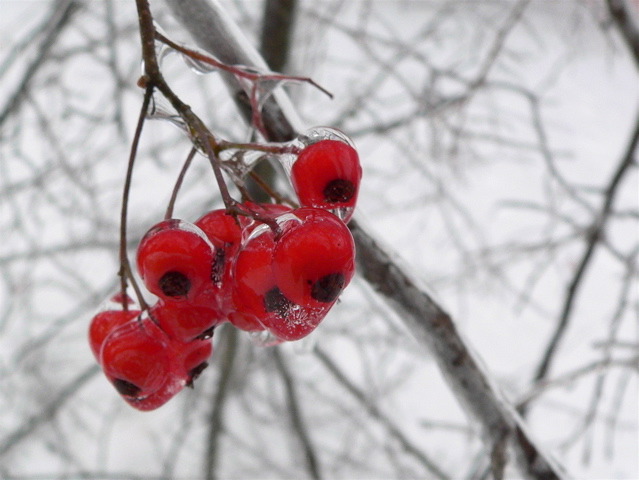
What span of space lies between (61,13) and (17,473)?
1984 millimetres

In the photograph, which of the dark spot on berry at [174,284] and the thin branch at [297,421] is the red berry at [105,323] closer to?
the dark spot on berry at [174,284]

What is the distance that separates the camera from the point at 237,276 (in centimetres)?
47

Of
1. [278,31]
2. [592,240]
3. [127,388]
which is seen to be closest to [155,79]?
[127,388]

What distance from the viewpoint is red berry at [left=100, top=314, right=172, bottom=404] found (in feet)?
1.77

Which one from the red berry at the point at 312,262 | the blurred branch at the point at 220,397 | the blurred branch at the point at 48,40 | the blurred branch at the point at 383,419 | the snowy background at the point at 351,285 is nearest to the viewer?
the red berry at the point at 312,262

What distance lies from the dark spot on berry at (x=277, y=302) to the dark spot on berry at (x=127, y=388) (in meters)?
0.18

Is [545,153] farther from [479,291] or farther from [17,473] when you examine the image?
[17,473]

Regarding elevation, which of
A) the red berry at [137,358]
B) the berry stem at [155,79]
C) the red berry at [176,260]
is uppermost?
the berry stem at [155,79]

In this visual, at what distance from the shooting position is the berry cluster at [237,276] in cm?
44

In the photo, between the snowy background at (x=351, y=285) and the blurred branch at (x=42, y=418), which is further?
the blurred branch at (x=42, y=418)

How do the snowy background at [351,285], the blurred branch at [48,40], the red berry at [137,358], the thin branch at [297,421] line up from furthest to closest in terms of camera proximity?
the thin branch at [297,421] → the snowy background at [351,285] → the blurred branch at [48,40] → the red berry at [137,358]

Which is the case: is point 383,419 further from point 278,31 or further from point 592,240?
point 278,31

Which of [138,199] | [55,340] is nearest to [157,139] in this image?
[138,199]

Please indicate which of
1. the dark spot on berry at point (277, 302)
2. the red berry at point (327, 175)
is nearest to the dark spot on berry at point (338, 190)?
the red berry at point (327, 175)
